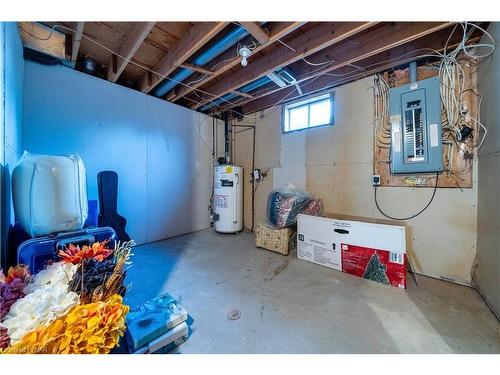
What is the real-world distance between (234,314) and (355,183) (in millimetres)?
2081

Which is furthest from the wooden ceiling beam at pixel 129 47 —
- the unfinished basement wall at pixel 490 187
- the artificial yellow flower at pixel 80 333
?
the unfinished basement wall at pixel 490 187

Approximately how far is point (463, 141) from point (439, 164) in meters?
0.27

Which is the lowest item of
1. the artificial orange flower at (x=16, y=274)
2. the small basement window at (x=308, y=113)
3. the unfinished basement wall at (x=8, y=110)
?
the artificial orange flower at (x=16, y=274)

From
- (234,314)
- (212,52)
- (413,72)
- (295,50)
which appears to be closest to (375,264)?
(234,314)

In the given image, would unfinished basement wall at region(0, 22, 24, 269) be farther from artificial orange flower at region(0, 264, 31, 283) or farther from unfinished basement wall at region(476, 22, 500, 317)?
unfinished basement wall at region(476, 22, 500, 317)

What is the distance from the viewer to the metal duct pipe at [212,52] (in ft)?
5.70

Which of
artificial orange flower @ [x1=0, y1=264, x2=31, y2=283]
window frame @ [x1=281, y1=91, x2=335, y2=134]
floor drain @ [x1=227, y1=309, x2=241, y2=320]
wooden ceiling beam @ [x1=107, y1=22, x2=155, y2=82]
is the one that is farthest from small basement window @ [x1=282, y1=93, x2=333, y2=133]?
artificial orange flower @ [x1=0, y1=264, x2=31, y2=283]

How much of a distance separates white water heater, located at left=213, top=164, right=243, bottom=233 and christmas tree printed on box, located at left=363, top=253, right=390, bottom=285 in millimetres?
2129

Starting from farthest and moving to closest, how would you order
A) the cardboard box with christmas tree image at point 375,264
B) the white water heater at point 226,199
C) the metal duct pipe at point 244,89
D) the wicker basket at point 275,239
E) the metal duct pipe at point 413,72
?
1. the white water heater at point 226,199
2. the metal duct pipe at point 244,89
3. the wicker basket at point 275,239
4. the metal duct pipe at point 413,72
5. the cardboard box with christmas tree image at point 375,264

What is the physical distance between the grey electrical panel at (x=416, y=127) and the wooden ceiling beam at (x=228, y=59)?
1384 mm

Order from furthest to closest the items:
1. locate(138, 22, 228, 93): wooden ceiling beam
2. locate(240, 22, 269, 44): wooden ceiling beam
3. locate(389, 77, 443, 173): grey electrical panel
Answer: locate(389, 77, 443, 173): grey electrical panel < locate(138, 22, 228, 93): wooden ceiling beam < locate(240, 22, 269, 44): wooden ceiling beam

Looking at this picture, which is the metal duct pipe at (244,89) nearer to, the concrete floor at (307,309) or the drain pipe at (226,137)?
the drain pipe at (226,137)

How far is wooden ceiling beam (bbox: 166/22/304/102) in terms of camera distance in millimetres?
1600
